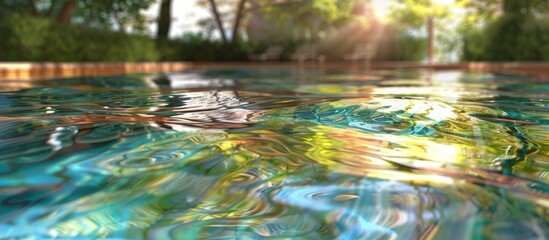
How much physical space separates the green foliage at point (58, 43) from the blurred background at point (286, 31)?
2cm

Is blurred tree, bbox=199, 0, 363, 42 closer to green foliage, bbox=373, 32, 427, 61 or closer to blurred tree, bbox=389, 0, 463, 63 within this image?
blurred tree, bbox=389, 0, 463, 63

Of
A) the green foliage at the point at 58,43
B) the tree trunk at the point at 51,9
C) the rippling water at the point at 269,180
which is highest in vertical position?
the tree trunk at the point at 51,9

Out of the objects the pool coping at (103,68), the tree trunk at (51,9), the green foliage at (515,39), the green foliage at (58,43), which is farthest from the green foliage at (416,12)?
the tree trunk at (51,9)

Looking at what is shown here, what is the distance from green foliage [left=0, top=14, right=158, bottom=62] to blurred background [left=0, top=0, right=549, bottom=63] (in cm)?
2

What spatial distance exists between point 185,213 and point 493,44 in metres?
15.8

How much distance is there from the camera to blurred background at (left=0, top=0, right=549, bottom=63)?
11000 millimetres

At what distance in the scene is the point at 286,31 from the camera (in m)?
24.7

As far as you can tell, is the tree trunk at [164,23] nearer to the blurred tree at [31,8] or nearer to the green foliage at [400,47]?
the blurred tree at [31,8]

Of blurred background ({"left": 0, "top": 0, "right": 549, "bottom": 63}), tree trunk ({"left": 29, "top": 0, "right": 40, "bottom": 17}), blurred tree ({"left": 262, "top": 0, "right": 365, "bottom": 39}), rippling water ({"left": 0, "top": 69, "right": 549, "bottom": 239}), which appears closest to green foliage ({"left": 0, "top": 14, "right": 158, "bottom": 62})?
blurred background ({"left": 0, "top": 0, "right": 549, "bottom": 63})

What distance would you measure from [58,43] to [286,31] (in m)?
15.5

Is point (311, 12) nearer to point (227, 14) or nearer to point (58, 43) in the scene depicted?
point (227, 14)

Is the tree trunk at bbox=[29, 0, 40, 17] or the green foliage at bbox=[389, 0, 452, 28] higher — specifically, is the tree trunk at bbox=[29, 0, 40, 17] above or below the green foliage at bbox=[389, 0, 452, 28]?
below

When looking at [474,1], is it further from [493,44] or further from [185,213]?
[185,213]

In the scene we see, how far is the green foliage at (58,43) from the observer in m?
9.57
